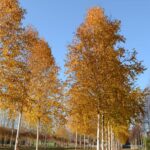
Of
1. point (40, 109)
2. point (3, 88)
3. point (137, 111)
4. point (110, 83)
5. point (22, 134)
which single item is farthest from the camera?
point (22, 134)

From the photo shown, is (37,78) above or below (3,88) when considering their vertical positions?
above

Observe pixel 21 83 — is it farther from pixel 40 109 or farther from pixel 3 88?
pixel 40 109

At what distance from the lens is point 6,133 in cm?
5325

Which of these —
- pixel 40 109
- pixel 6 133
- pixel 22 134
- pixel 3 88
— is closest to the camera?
pixel 3 88

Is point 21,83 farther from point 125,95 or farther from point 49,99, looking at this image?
point 49,99

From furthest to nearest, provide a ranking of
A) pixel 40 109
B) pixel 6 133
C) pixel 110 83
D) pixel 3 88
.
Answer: pixel 6 133 → pixel 40 109 → pixel 110 83 → pixel 3 88

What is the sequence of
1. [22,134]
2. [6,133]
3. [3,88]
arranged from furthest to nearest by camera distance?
[22,134]
[6,133]
[3,88]

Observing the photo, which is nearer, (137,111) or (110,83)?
(110,83)

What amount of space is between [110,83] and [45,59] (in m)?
8.82

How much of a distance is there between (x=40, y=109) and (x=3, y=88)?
836 centimetres

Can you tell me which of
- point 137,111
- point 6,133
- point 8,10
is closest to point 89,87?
point 137,111

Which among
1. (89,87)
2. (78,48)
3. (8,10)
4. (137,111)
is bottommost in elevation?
(137,111)

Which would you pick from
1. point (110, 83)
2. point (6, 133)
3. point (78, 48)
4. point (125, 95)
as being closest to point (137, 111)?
point (125, 95)

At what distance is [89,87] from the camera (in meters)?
14.6
